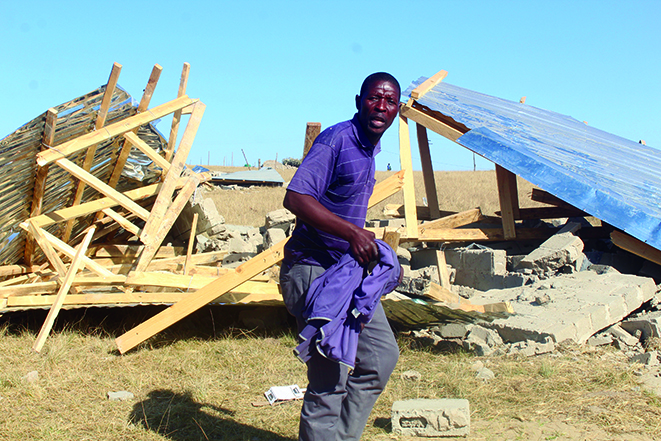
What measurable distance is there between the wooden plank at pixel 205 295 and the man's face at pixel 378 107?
225cm

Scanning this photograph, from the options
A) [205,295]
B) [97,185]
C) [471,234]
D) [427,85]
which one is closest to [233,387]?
[205,295]

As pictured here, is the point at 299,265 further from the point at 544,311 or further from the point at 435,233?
the point at 435,233

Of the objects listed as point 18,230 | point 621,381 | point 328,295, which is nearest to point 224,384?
point 328,295

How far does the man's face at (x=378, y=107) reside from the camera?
96.3 inches

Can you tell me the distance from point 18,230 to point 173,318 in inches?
111

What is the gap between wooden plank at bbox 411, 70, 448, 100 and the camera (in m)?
6.84

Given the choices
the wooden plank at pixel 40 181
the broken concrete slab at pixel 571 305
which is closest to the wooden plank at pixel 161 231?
the wooden plank at pixel 40 181

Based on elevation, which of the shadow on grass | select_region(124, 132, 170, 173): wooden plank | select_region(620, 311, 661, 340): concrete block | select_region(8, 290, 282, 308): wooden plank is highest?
select_region(124, 132, 170, 173): wooden plank

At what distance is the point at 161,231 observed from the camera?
5750 mm

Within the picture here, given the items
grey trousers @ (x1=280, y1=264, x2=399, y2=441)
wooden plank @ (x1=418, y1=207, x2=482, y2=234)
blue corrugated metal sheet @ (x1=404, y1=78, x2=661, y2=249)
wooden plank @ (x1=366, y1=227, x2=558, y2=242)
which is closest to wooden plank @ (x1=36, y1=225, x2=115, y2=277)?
wooden plank @ (x1=366, y1=227, x2=558, y2=242)

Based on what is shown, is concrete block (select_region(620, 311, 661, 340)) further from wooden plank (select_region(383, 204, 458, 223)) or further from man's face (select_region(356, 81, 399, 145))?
wooden plank (select_region(383, 204, 458, 223))

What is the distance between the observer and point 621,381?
403cm

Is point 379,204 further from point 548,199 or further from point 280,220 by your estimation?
point 548,199

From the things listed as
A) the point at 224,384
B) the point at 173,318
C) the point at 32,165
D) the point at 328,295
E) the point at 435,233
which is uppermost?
the point at 32,165
